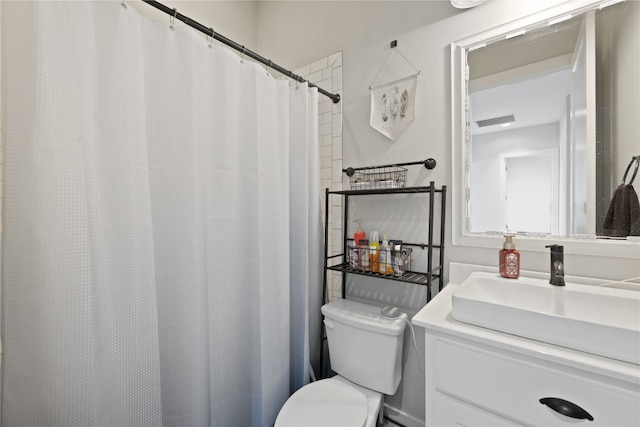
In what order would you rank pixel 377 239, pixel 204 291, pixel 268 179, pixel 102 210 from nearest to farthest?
1. pixel 102 210
2. pixel 204 291
3. pixel 268 179
4. pixel 377 239

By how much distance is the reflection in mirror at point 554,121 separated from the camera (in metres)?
0.98

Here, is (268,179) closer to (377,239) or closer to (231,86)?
(231,86)

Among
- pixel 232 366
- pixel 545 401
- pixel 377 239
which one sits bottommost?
pixel 232 366

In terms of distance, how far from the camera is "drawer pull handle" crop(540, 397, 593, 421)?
66 cm

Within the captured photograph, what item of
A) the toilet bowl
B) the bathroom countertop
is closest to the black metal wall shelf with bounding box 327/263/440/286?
the bathroom countertop

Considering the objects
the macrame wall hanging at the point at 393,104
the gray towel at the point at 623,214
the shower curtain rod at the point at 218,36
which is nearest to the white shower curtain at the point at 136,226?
the shower curtain rod at the point at 218,36

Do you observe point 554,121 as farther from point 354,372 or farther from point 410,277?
point 354,372

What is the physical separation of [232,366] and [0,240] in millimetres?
900

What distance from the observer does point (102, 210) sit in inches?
32.3

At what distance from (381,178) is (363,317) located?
28.1 inches

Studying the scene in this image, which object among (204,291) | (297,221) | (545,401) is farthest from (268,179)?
(545,401)

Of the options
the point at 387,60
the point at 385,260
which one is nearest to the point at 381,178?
the point at 385,260

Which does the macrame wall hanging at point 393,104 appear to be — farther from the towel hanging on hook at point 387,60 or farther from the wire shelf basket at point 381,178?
the wire shelf basket at point 381,178

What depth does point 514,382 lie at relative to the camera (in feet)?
2.42
